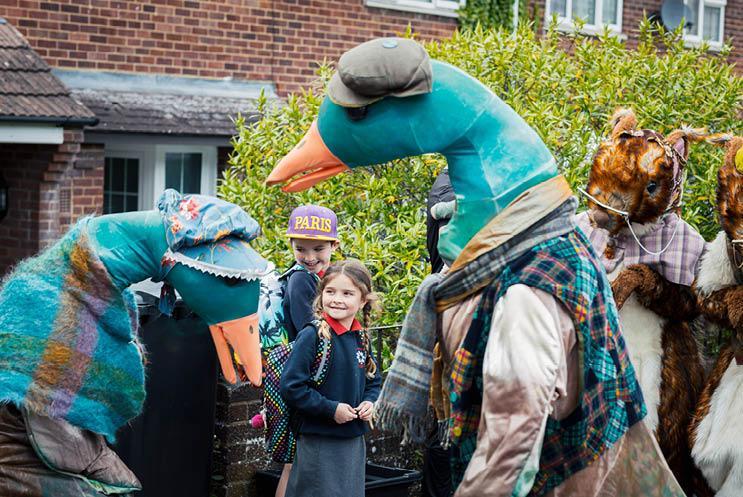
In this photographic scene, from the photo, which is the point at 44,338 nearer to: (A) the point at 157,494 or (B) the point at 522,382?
(B) the point at 522,382

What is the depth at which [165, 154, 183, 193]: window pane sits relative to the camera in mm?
12133

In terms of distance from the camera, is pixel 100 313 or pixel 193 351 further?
pixel 193 351

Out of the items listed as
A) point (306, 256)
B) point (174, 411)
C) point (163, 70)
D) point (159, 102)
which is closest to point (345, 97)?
point (306, 256)

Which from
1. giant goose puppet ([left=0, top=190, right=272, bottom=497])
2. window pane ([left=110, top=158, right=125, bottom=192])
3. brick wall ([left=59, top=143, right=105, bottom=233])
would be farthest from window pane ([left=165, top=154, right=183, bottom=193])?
giant goose puppet ([left=0, top=190, right=272, bottom=497])

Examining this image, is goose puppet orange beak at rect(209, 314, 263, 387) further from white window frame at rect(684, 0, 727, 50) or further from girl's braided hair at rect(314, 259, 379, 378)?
white window frame at rect(684, 0, 727, 50)

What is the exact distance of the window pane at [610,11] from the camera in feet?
50.6

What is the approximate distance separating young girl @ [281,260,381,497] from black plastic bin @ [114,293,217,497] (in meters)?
0.81

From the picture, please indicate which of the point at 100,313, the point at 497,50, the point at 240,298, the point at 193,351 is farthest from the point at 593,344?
the point at 497,50

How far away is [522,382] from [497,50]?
480 centimetres

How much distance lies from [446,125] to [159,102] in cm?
877

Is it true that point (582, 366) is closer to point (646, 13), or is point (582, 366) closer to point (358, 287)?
point (358, 287)

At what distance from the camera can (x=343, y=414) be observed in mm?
4793

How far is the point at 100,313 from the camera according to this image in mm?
3680

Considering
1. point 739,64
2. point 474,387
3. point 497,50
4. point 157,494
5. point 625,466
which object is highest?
point 739,64
